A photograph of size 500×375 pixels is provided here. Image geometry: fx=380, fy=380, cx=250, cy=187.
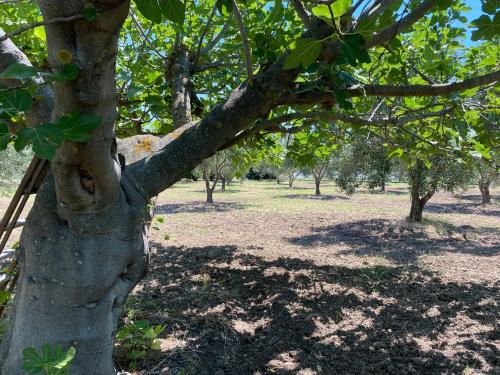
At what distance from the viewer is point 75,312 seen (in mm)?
1944

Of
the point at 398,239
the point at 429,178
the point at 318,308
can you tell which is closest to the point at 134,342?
the point at 318,308

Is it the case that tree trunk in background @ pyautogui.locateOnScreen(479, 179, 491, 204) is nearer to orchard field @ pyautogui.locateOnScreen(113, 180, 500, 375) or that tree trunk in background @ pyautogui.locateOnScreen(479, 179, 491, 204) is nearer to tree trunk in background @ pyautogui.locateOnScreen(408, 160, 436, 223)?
tree trunk in background @ pyautogui.locateOnScreen(408, 160, 436, 223)

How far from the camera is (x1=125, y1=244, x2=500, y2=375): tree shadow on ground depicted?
3.40 meters

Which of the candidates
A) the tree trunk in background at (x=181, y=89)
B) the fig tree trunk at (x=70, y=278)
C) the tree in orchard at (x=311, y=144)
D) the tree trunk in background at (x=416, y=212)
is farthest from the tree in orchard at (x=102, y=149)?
the tree trunk in background at (x=416, y=212)

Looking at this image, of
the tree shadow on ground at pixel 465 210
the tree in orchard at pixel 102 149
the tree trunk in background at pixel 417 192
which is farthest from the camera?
the tree shadow on ground at pixel 465 210

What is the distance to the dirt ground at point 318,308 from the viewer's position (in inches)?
135

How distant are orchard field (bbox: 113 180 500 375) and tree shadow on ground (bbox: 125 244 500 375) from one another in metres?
0.01

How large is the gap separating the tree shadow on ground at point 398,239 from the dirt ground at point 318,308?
0.45 feet

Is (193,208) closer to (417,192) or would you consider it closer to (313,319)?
(417,192)

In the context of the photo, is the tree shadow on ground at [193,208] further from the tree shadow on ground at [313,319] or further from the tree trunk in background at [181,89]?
the tree trunk in background at [181,89]

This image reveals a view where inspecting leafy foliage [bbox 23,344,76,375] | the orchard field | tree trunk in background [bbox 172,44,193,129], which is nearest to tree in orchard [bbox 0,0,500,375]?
leafy foliage [bbox 23,344,76,375]

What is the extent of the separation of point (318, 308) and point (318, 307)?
32 mm

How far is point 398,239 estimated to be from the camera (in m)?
11.1

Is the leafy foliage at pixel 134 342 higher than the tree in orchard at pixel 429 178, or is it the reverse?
the tree in orchard at pixel 429 178
